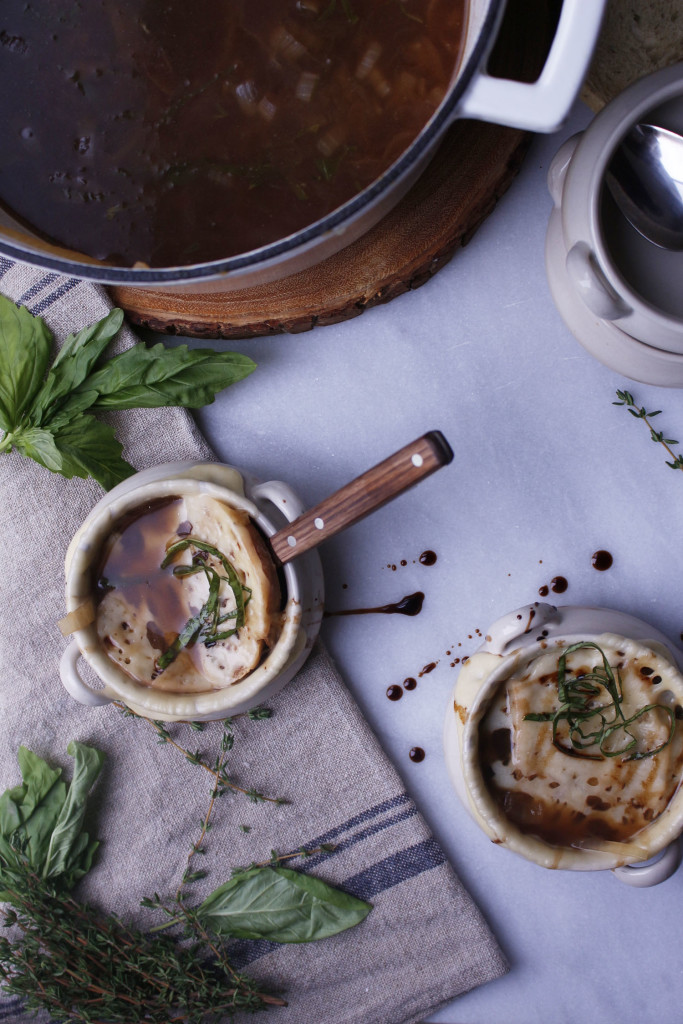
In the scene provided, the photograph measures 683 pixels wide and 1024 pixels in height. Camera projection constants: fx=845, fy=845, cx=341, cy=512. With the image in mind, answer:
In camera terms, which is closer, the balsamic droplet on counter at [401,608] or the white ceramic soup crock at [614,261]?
the white ceramic soup crock at [614,261]

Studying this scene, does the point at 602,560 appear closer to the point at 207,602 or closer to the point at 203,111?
the point at 207,602

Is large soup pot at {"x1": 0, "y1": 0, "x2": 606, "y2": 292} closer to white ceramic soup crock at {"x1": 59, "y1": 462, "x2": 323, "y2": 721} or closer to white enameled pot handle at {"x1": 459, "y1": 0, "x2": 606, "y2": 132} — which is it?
white enameled pot handle at {"x1": 459, "y1": 0, "x2": 606, "y2": 132}

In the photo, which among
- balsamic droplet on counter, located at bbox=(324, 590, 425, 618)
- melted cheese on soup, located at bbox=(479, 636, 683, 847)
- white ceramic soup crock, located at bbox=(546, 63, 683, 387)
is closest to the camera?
white ceramic soup crock, located at bbox=(546, 63, 683, 387)

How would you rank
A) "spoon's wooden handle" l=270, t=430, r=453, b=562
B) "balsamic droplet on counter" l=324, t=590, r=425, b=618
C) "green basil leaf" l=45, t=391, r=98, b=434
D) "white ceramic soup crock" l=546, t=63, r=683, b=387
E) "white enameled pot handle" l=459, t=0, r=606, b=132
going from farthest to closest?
"balsamic droplet on counter" l=324, t=590, r=425, b=618 → "green basil leaf" l=45, t=391, r=98, b=434 → "white ceramic soup crock" l=546, t=63, r=683, b=387 → "spoon's wooden handle" l=270, t=430, r=453, b=562 → "white enameled pot handle" l=459, t=0, r=606, b=132

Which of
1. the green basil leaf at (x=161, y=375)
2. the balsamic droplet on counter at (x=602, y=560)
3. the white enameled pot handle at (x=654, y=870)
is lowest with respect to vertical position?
the white enameled pot handle at (x=654, y=870)

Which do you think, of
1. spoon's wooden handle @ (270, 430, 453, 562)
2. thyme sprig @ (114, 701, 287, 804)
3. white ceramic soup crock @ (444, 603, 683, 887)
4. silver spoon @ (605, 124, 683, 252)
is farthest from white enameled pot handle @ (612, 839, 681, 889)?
silver spoon @ (605, 124, 683, 252)

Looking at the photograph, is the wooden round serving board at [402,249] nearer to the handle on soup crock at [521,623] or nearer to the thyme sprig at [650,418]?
the thyme sprig at [650,418]

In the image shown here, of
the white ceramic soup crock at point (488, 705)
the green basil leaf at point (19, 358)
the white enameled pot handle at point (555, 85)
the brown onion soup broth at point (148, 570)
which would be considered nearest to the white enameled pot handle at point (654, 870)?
the white ceramic soup crock at point (488, 705)
